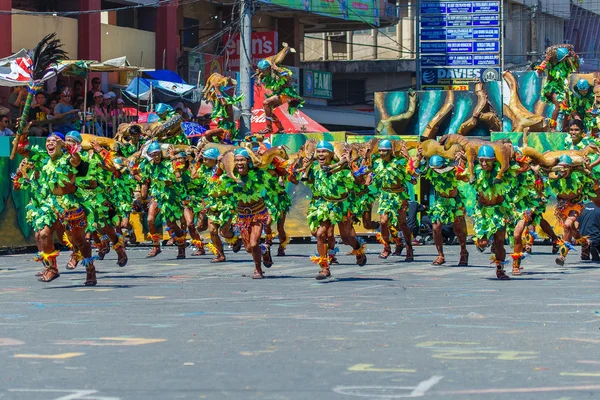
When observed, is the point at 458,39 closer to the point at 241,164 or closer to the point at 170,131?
the point at 170,131

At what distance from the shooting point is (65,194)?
16094 mm

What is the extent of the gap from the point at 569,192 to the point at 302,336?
9126 mm

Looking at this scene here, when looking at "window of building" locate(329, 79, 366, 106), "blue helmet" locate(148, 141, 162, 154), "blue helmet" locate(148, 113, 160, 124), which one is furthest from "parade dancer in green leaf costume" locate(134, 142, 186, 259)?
"window of building" locate(329, 79, 366, 106)

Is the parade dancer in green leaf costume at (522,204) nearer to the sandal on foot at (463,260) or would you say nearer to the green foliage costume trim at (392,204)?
the sandal on foot at (463,260)

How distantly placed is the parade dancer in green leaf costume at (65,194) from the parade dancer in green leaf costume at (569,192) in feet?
22.7

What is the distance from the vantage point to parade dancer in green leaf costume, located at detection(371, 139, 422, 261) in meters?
20.7

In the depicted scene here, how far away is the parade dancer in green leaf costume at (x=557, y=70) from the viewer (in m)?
26.9

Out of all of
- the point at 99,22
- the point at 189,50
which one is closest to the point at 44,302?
the point at 99,22

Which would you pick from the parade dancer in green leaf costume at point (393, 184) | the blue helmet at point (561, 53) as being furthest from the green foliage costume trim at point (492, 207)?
the blue helmet at point (561, 53)

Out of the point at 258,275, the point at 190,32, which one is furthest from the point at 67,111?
the point at 190,32

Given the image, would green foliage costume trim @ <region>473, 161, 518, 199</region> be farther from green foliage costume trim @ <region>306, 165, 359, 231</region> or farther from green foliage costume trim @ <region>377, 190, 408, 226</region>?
green foliage costume trim @ <region>377, 190, 408, 226</region>

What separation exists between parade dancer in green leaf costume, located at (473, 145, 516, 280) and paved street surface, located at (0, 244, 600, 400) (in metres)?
0.46

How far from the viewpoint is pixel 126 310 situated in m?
13.2

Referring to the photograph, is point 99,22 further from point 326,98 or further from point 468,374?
point 468,374
